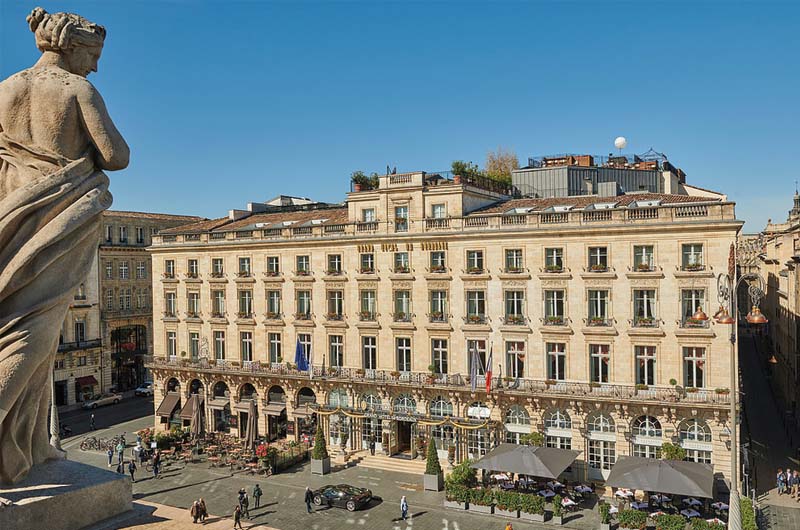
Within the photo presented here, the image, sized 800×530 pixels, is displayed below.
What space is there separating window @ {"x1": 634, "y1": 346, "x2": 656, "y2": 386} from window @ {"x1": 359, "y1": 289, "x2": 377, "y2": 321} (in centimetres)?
1888

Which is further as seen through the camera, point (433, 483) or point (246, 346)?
point (246, 346)

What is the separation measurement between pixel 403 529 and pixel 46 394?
95.2ft

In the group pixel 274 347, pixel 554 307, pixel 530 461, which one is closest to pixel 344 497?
pixel 530 461

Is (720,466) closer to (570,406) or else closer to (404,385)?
(570,406)

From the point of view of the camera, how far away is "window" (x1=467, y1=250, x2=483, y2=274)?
45.3 m

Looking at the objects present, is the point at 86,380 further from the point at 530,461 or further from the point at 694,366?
the point at 694,366

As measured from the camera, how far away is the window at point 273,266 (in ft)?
174

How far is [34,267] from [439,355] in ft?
132

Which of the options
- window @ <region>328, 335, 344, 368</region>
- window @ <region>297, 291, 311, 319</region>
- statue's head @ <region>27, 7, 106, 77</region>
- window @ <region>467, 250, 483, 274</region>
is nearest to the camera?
statue's head @ <region>27, 7, 106, 77</region>

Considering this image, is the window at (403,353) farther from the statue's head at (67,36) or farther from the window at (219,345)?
the statue's head at (67,36)

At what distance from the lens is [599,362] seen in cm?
4159

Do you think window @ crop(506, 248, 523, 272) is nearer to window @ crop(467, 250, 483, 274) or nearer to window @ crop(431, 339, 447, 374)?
window @ crop(467, 250, 483, 274)

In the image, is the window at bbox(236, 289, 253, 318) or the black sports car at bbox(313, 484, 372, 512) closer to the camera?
the black sports car at bbox(313, 484, 372, 512)

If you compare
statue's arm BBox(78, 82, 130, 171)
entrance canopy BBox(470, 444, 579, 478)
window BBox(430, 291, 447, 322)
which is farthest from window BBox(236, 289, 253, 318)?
statue's arm BBox(78, 82, 130, 171)
